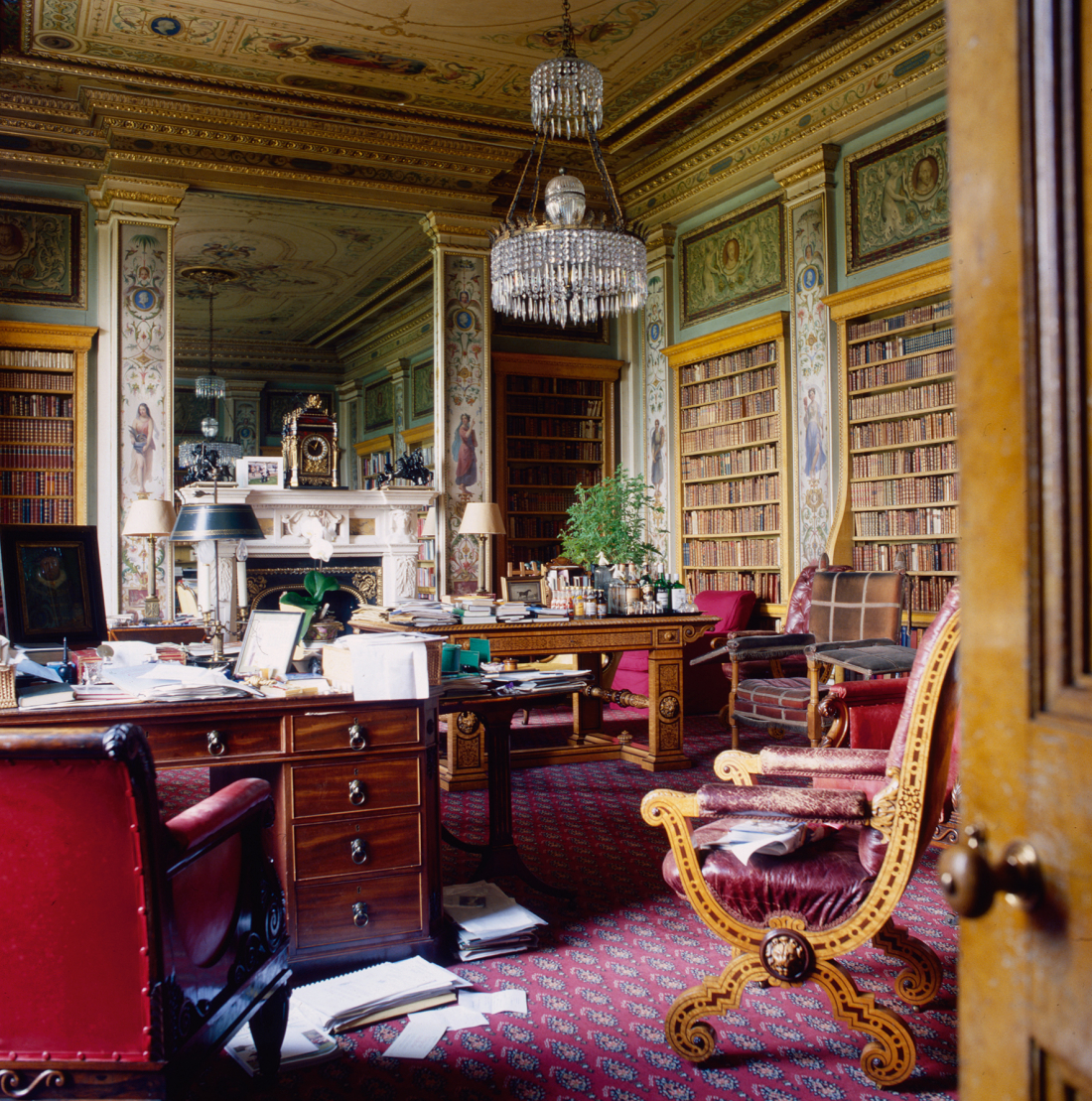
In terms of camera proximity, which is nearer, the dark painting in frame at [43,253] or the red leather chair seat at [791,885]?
the red leather chair seat at [791,885]

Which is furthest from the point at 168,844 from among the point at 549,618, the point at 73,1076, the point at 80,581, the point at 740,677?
the point at 740,677

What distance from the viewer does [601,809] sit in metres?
4.50

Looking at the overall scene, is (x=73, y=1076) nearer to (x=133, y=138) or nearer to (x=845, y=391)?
(x=845, y=391)

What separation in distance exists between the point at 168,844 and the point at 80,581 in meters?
1.72

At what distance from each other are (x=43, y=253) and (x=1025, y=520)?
862 centimetres

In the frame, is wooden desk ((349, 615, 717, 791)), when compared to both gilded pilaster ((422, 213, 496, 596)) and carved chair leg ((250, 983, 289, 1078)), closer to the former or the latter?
carved chair leg ((250, 983, 289, 1078))

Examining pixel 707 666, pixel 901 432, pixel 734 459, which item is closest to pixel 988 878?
pixel 901 432

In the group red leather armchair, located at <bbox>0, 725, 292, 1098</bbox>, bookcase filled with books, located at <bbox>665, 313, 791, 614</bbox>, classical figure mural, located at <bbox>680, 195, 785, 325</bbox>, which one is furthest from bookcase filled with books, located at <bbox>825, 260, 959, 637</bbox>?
red leather armchair, located at <bbox>0, 725, 292, 1098</bbox>

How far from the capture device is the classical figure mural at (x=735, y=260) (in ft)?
25.0

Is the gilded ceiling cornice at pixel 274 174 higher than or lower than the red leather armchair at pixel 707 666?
higher

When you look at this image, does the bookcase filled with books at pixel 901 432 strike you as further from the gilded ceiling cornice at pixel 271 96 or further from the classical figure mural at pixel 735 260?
the gilded ceiling cornice at pixel 271 96

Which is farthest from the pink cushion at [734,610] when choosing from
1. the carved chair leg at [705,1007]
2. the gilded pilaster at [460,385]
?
the carved chair leg at [705,1007]

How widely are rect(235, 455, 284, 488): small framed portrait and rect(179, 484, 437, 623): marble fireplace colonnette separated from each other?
293 millimetres

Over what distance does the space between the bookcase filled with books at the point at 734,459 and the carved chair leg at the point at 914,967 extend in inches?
201
